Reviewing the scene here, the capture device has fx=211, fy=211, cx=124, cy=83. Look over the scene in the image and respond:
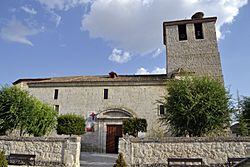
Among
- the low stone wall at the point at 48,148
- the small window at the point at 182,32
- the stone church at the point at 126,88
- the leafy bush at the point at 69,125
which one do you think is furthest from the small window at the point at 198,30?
the low stone wall at the point at 48,148

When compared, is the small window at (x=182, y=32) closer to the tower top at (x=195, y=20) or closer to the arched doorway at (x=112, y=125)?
the tower top at (x=195, y=20)

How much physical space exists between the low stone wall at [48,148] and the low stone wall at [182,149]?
2349 mm

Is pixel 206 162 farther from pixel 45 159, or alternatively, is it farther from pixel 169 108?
pixel 45 159

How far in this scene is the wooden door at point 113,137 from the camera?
20208 millimetres

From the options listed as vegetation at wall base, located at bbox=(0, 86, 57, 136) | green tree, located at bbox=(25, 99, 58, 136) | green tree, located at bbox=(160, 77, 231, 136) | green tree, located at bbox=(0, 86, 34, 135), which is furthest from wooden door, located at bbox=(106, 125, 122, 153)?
green tree, located at bbox=(0, 86, 34, 135)

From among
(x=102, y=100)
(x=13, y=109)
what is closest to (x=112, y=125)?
(x=102, y=100)

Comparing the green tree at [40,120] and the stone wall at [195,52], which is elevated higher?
the stone wall at [195,52]

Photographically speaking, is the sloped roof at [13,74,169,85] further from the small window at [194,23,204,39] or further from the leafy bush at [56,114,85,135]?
the small window at [194,23,204,39]

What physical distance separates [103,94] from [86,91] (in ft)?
Result: 6.24

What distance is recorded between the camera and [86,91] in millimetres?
22625

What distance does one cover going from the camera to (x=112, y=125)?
68.4 feet

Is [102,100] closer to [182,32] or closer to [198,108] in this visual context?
[198,108]

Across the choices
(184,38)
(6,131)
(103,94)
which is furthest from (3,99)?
(184,38)

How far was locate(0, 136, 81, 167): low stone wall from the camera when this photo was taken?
10266 mm
